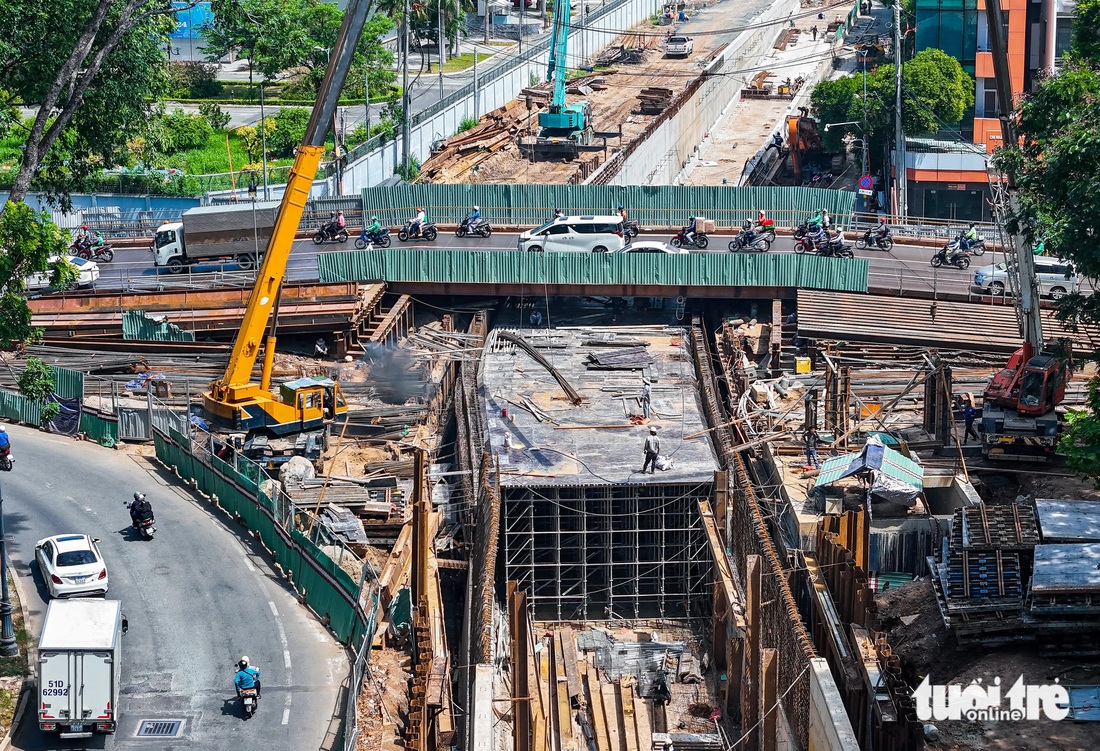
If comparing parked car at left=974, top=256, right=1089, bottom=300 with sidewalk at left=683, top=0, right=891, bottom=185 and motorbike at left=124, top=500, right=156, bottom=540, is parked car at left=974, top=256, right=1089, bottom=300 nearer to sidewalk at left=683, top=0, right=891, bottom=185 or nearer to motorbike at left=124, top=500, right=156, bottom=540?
motorbike at left=124, top=500, right=156, bottom=540

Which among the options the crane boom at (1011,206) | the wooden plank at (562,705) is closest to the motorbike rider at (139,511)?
the wooden plank at (562,705)

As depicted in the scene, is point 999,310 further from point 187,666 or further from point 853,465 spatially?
point 187,666

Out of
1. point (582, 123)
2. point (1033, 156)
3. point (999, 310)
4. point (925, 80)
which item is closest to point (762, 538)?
point (1033, 156)

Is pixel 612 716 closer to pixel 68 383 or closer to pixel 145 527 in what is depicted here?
pixel 145 527

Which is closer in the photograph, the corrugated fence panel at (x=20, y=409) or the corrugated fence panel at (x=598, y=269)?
the corrugated fence panel at (x=20, y=409)

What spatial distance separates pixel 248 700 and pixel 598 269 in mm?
34625

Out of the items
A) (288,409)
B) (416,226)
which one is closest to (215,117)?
(416,226)

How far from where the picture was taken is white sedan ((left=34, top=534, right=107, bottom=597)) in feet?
129

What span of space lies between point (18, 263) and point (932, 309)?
3628cm

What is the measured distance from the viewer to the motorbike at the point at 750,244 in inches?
2689

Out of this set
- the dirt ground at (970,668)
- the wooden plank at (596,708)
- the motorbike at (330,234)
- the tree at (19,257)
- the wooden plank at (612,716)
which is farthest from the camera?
the motorbike at (330,234)

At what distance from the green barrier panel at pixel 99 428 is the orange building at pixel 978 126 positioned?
48.0 meters

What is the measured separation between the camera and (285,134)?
307ft

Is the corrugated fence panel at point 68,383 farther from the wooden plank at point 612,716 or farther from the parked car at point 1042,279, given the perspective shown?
the parked car at point 1042,279
